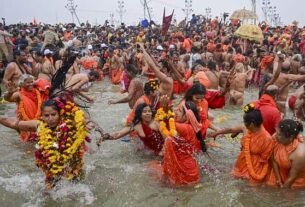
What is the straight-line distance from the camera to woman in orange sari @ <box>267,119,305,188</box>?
4309 mm

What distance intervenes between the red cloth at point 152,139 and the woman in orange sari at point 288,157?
1.56 metres

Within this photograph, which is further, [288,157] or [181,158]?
[181,158]

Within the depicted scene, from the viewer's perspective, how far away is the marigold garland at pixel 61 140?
418cm

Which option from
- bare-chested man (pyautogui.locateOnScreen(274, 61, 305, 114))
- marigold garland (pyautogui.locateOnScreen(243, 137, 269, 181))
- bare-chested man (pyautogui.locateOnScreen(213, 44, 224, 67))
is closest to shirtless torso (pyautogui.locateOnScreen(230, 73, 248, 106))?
bare-chested man (pyautogui.locateOnScreen(274, 61, 305, 114))

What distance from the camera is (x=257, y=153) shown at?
184 inches

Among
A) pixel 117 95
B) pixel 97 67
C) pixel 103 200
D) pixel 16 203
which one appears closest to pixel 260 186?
pixel 103 200

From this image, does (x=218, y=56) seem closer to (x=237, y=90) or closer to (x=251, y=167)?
(x=237, y=90)

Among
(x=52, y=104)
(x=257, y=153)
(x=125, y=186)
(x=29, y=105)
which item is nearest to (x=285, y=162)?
(x=257, y=153)

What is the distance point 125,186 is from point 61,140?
4.06 feet

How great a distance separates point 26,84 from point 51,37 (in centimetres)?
941

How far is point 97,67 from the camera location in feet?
53.1

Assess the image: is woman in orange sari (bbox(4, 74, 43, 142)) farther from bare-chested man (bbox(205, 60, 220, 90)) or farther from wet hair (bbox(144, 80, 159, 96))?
bare-chested man (bbox(205, 60, 220, 90))

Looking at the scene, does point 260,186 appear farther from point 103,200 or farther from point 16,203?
point 16,203

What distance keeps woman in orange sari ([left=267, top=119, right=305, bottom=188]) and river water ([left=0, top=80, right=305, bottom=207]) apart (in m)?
0.13
